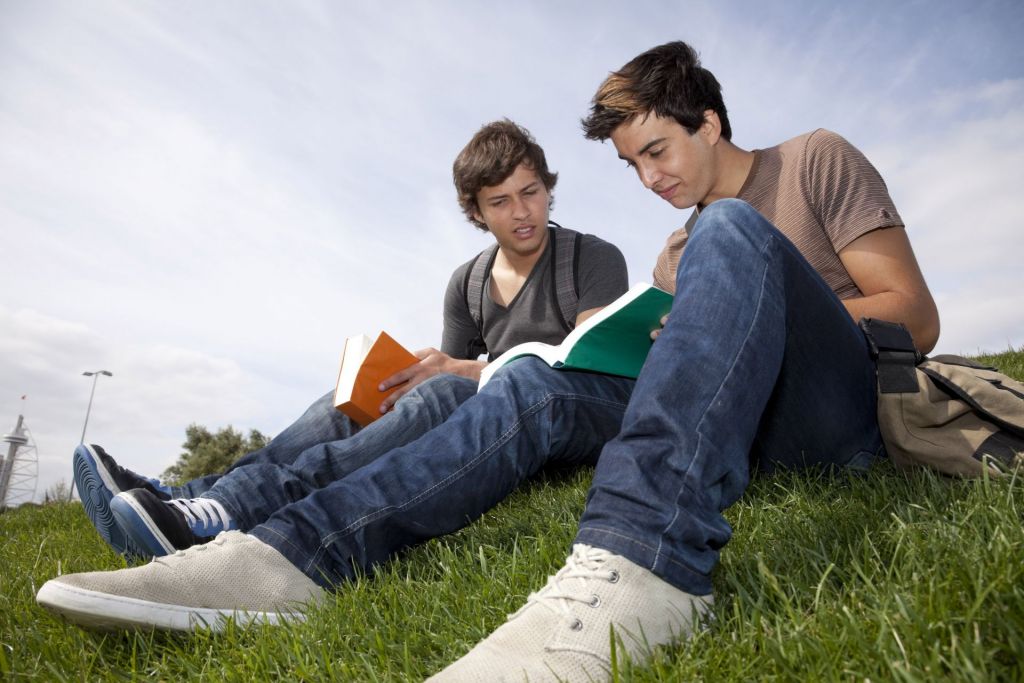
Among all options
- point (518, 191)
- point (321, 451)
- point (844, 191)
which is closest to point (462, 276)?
point (518, 191)

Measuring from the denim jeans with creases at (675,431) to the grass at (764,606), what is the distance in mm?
135

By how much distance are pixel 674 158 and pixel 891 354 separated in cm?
161

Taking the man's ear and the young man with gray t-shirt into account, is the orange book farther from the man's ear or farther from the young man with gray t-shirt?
the man's ear

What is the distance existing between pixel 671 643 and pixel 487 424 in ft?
3.36

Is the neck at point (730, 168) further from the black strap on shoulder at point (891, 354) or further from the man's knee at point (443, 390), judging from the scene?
the man's knee at point (443, 390)

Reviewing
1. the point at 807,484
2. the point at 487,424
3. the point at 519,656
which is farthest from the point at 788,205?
the point at 519,656

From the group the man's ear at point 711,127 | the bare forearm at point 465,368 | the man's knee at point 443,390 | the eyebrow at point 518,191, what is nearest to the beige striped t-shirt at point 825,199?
the man's ear at point 711,127

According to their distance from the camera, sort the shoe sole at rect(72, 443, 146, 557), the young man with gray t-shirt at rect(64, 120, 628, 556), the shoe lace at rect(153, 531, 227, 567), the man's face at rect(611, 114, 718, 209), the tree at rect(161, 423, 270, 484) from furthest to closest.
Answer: the tree at rect(161, 423, 270, 484), the man's face at rect(611, 114, 718, 209), the shoe sole at rect(72, 443, 146, 557), the young man with gray t-shirt at rect(64, 120, 628, 556), the shoe lace at rect(153, 531, 227, 567)

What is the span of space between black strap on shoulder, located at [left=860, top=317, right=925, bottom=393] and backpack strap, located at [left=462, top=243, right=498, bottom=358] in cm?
251

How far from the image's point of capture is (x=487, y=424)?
2.28m

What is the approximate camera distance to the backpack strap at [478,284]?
165 inches

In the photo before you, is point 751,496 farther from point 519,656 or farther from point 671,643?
point 519,656

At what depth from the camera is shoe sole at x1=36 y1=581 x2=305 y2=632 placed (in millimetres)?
1651

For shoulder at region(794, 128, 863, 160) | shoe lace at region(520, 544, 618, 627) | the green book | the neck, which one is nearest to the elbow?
shoulder at region(794, 128, 863, 160)
